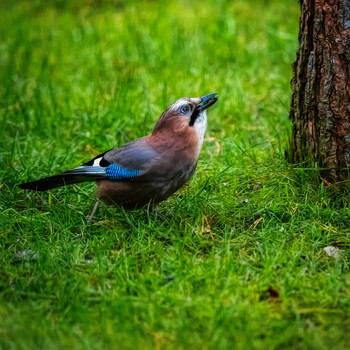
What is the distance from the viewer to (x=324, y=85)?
155 inches

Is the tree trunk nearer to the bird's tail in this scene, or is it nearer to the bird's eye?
the bird's eye

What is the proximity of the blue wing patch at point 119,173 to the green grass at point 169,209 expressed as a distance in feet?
0.90

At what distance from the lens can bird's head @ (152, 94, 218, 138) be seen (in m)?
3.97

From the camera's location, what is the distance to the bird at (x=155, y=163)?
3859 mm

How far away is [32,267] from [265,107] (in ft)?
9.18

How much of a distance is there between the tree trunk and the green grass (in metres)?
0.24

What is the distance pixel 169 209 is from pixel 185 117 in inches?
24.7

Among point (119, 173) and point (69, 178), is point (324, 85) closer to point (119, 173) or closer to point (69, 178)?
point (119, 173)

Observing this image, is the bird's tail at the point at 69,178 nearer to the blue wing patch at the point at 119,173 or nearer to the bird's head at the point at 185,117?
the blue wing patch at the point at 119,173

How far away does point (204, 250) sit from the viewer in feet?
12.2

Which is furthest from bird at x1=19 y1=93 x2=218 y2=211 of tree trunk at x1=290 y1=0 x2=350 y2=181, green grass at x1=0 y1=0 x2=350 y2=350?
tree trunk at x1=290 y1=0 x2=350 y2=181

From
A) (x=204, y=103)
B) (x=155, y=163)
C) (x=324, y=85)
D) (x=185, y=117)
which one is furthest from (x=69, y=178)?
(x=324, y=85)

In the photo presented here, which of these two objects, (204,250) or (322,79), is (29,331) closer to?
(204,250)

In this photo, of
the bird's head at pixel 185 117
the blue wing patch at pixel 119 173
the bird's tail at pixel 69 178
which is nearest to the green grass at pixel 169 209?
the bird's tail at pixel 69 178
